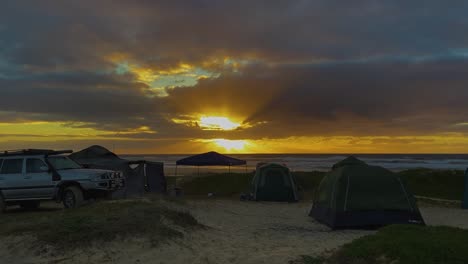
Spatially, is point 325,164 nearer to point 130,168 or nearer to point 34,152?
point 130,168

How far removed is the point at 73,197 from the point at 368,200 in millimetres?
9891

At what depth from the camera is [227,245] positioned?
36.2 ft

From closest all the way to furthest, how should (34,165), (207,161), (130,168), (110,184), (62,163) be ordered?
1. (110,184)
2. (34,165)
3. (62,163)
4. (130,168)
5. (207,161)

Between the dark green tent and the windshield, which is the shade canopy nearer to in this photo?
the dark green tent

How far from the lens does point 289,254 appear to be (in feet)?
31.8

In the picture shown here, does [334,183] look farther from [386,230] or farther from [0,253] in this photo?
[0,253]

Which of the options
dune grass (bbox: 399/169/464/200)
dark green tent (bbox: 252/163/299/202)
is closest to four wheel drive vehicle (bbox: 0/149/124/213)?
dark green tent (bbox: 252/163/299/202)

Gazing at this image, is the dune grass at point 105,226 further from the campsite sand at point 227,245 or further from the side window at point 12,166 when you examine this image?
the side window at point 12,166

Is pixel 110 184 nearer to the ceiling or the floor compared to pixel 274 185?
nearer to the ceiling

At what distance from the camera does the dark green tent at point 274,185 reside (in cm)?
2331

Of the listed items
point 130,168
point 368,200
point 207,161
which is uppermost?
point 207,161

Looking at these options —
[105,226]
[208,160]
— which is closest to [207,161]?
[208,160]

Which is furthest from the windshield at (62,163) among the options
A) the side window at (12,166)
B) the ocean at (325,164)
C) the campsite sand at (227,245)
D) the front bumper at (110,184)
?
the ocean at (325,164)

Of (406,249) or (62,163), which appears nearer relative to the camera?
(406,249)
